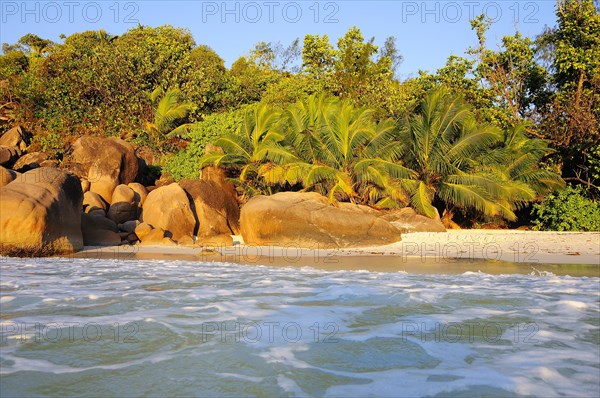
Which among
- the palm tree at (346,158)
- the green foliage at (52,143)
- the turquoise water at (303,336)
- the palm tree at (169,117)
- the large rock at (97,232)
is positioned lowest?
the turquoise water at (303,336)

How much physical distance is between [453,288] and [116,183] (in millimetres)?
14466

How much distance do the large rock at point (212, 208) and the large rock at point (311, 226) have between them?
2427 millimetres

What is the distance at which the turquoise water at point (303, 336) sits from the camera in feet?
13.2

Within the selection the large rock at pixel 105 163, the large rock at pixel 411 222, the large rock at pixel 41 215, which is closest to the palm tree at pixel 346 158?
the large rock at pixel 411 222

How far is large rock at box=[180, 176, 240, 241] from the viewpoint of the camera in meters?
17.5

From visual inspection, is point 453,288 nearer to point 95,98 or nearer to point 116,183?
point 116,183

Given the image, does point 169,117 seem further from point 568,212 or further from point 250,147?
point 568,212

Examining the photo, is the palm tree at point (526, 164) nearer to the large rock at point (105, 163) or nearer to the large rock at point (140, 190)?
the large rock at point (140, 190)

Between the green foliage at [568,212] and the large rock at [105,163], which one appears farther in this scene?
the large rock at [105,163]

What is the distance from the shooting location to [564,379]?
160 inches

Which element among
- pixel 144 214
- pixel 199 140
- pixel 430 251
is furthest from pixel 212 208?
pixel 430 251

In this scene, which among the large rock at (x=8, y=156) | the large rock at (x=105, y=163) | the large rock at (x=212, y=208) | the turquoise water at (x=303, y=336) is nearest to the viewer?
the turquoise water at (x=303, y=336)

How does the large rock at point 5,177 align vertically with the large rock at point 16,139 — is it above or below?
below

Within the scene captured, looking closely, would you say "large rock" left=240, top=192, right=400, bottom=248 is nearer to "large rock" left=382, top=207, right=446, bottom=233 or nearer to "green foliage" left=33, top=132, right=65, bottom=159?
"large rock" left=382, top=207, right=446, bottom=233
